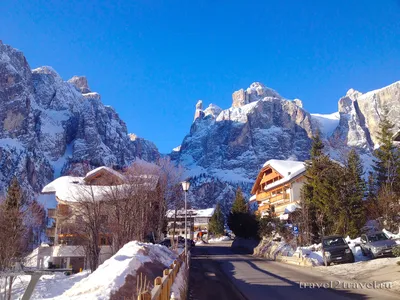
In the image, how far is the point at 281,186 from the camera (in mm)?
49750

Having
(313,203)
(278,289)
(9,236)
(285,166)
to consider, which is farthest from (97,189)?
(285,166)

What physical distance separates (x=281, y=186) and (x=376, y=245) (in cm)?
3073

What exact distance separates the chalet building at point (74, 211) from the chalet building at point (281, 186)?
65.4 feet

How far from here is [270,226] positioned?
39.0 metres

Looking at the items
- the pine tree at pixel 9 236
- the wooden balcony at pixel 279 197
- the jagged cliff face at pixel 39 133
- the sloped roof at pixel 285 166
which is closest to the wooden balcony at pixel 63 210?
the pine tree at pixel 9 236

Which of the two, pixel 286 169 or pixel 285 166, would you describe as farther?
pixel 285 166

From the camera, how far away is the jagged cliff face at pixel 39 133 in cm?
14375

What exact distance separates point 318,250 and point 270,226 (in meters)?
14.2

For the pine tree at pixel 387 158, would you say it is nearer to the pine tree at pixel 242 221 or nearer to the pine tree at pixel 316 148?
the pine tree at pixel 316 148

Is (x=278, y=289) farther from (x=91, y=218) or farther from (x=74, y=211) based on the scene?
Answer: (x=74, y=211)

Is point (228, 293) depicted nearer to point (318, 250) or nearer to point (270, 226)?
point (318, 250)

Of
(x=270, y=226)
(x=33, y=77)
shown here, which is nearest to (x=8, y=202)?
(x=270, y=226)

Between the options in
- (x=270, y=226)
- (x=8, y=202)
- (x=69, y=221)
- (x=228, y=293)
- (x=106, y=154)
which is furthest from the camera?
(x=106, y=154)

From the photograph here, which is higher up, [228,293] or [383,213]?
[383,213]
